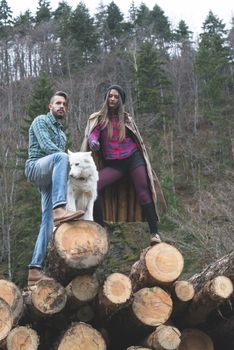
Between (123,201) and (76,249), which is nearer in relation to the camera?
(76,249)

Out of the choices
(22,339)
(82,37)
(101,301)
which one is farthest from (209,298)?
(82,37)

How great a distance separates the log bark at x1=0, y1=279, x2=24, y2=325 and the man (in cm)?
40

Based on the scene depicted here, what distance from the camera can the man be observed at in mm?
4625

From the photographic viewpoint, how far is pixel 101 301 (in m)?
4.28

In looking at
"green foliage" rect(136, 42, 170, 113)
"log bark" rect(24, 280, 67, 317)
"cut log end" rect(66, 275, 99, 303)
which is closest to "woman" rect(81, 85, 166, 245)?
"cut log end" rect(66, 275, 99, 303)

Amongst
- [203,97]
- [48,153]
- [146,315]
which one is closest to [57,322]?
[146,315]

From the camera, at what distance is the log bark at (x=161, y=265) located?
4.52 meters

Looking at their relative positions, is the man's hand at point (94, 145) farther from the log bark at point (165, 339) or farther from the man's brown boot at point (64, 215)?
the log bark at point (165, 339)

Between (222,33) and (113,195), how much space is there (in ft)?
169

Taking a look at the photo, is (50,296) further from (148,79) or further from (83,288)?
(148,79)

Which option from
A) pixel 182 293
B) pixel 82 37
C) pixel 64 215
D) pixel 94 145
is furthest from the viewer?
pixel 82 37

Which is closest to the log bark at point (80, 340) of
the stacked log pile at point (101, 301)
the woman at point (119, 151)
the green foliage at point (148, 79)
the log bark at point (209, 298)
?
the stacked log pile at point (101, 301)

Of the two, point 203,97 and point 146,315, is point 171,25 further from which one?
point 146,315

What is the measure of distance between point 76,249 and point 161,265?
2.80ft
